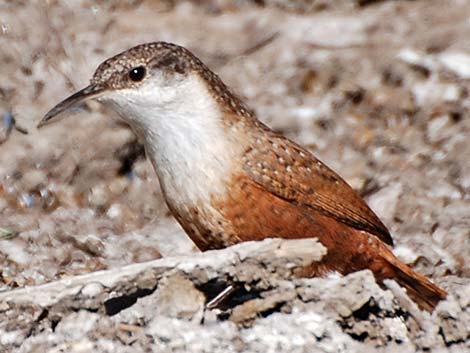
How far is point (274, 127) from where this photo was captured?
11133mm

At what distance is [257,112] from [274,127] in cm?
29

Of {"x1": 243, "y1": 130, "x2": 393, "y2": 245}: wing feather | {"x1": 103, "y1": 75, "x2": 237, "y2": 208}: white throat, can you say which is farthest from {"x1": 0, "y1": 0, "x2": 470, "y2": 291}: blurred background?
{"x1": 103, "y1": 75, "x2": 237, "y2": 208}: white throat

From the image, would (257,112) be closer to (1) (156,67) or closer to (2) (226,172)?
(1) (156,67)

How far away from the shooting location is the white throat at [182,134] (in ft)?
22.0

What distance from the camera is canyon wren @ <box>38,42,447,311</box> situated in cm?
667

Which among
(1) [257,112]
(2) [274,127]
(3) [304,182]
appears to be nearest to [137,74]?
(3) [304,182]

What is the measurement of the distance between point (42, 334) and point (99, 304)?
0.95 ft

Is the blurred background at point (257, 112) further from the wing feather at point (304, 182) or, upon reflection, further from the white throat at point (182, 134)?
the white throat at point (182, 134)

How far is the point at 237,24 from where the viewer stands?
1224cm

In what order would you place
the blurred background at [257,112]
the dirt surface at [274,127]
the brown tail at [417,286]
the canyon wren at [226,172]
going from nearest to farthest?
the dirt surface at [274,127]
the canyon wren at [226,172]
the brown tail at [417,286]
the blurred background at [257,112]

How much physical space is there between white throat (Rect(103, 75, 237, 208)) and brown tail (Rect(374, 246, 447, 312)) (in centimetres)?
110

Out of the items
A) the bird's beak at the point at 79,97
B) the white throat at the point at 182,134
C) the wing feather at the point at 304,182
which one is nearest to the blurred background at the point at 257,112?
the bird's beak at the point at 79,97

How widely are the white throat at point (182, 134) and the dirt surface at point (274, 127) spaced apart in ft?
2.29

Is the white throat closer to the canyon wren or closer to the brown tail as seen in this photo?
the canyon wren
